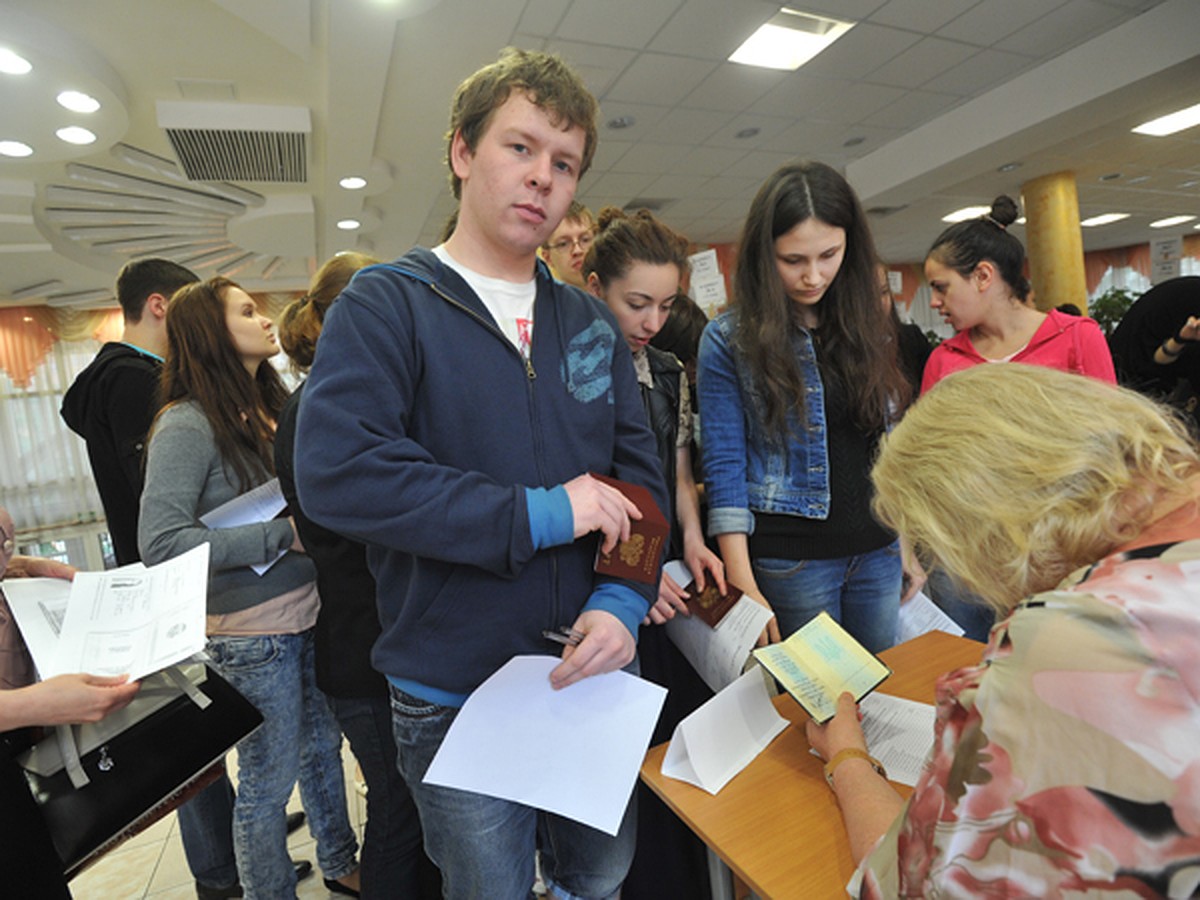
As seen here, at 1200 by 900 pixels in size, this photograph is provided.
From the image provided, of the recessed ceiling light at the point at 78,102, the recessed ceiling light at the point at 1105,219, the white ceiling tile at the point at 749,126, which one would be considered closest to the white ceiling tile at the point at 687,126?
the white ceiling tile at the point at 749,126

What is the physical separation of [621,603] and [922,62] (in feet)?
16.0

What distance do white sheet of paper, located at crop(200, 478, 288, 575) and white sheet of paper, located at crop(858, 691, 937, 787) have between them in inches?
46.5

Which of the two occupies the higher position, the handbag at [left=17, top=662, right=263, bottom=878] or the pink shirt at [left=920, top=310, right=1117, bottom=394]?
the pink shirt at [left=920, top=310, right=1117, bottom=394]

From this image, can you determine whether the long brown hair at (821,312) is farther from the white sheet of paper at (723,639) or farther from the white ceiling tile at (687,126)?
the white ceiling tile at (687,126)

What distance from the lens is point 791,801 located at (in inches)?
33.6

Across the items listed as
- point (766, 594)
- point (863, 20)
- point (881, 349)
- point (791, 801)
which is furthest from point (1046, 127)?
point (791, 801)

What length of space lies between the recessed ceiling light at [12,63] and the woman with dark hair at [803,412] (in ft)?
12.1

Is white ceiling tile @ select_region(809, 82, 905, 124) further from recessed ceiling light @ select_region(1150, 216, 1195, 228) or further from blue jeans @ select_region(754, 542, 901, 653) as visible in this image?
recessed ceiling light @ select_region(1150, 216, 1195, 228)

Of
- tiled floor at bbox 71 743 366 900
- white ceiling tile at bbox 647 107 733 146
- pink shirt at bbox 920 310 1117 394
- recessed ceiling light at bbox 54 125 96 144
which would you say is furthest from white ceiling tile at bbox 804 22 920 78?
tiled floor at bbox 71 743 366 900

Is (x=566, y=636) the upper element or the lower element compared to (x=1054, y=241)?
lower

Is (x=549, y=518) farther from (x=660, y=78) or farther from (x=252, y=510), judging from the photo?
(x=660, y=78)

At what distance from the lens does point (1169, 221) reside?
10.1m

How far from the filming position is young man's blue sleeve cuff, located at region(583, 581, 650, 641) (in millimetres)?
880

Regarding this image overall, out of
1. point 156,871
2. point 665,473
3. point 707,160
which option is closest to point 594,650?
point 665,473
